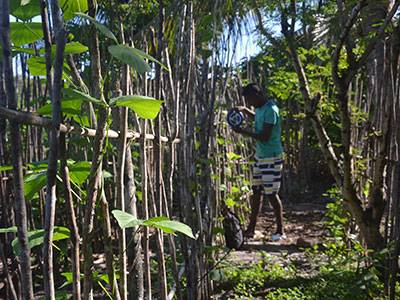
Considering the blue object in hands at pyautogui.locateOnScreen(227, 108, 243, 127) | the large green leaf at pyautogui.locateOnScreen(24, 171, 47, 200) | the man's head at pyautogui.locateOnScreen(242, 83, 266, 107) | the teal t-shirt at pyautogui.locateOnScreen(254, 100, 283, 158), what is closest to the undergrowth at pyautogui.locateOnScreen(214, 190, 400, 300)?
the teal t-shirt at pyautogui.locateOnScreen(254, 100, 283, 158)

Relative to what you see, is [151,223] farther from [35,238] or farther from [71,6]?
[71,6]

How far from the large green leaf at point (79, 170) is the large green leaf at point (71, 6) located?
33 cm

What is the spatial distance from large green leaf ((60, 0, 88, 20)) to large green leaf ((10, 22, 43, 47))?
0.06m

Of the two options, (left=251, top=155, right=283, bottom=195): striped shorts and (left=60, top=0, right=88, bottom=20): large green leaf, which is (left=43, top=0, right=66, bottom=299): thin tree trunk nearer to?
(left=60, top=0, right=88, bottom=20): large green leaf

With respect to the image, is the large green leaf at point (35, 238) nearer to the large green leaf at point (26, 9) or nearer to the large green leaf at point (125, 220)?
the large green leaf at point (125, 220)

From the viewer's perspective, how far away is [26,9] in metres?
0.89

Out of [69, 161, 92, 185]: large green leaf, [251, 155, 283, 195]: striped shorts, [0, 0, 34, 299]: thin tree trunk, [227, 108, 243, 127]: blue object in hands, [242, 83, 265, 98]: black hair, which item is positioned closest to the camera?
[0, 0, 34, 299]: thin tree trunk

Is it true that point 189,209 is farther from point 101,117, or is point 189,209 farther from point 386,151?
point 386,151

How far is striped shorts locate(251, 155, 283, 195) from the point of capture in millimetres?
4113

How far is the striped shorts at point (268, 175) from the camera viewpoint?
4113 millimetres

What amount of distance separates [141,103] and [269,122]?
317cm

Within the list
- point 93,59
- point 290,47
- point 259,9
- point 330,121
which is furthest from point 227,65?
point 330,121

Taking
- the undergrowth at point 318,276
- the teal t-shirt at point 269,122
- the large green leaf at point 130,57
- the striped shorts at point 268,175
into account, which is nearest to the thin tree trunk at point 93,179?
the large green leaf at point 130,57

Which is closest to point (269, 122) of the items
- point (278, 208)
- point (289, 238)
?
point (278, 208)
